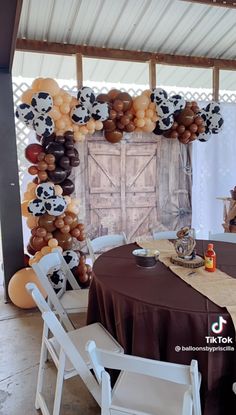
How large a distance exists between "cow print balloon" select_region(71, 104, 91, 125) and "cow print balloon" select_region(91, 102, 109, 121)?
67 millimetres

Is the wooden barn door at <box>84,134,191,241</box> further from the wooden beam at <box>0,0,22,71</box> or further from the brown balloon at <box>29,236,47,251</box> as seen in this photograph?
the wooden beam at <box>0,0,22,71</box>

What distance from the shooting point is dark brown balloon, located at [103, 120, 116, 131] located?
3.23 meters

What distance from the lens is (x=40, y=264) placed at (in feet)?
6.61

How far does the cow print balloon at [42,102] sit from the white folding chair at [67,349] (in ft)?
5.81

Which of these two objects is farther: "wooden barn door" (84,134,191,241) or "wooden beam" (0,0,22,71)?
"wooden barn door" (84,134,191,241)

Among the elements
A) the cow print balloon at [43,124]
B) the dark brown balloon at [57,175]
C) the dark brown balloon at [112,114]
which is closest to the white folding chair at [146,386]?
the dark brown balloon at [57,175]

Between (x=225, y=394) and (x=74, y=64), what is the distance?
3.58 m

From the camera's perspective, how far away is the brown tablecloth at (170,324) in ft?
4.42

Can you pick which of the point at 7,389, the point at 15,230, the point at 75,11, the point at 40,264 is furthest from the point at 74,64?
the point at 7,389

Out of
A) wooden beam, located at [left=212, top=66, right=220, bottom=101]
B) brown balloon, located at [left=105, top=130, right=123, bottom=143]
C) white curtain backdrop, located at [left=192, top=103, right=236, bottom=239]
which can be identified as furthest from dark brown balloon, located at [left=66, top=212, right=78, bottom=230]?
wooden beam, located at [left=212, top=66, right=220, bottom=101]

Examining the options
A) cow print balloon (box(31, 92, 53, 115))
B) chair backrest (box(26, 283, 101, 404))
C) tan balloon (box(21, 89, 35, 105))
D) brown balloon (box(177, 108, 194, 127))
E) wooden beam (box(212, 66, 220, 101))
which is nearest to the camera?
chair backrest (box(26, 283, 101, 404))

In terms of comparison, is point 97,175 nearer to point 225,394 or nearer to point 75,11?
point 75,11

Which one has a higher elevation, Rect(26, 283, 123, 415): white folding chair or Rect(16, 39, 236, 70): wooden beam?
Rect(16, 39, 236, 70): wooden beam

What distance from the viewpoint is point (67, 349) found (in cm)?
133
